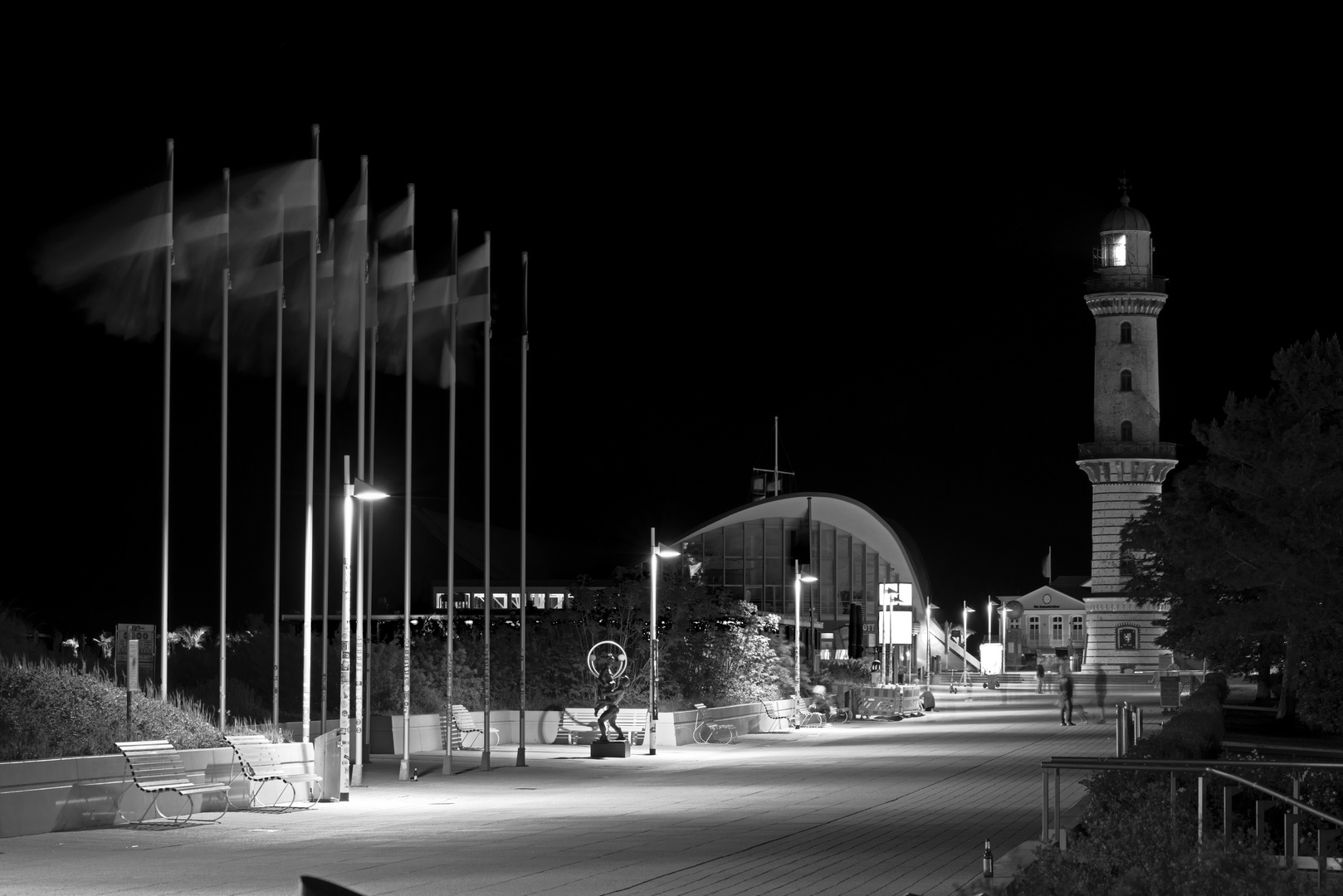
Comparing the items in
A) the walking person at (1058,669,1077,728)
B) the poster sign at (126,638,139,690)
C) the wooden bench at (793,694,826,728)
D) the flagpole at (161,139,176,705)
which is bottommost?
the wooden bench at (793,694,826,728)

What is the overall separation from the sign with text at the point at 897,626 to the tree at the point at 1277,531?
11337mm

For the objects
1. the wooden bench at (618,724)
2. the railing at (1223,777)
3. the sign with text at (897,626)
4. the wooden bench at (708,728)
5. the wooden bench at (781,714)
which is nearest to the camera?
the railing at (1223,777)

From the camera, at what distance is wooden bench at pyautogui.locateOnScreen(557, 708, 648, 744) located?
3703cm

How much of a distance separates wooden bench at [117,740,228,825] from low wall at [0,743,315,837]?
139 millimetres

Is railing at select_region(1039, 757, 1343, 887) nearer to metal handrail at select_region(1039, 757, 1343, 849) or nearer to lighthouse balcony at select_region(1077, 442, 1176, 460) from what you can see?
metal handrail at select_region(1039, 757, 1343, 849)

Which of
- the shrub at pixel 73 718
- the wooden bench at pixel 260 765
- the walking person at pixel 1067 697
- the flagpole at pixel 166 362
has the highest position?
the flagpole at pixel 166 362

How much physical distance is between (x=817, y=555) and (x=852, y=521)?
114 inches

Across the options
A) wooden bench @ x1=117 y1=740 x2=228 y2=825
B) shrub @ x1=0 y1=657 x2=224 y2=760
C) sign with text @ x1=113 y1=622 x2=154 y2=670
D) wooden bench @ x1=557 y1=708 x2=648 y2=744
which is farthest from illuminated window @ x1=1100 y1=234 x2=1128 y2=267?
wooden bench @ x1=117 y1=740 x2=228 y2=825

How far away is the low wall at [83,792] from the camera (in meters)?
18.8

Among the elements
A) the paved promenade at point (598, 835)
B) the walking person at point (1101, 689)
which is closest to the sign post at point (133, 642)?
the paved promenade at point (598, 835)

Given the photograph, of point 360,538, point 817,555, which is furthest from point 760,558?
point 360,538

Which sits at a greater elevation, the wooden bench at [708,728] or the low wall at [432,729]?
the low wall at [432,729]

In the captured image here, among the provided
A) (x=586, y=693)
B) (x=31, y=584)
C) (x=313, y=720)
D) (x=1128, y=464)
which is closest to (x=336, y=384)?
(x=313, y=720)

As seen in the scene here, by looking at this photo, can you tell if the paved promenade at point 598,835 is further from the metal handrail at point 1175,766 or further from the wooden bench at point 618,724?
the wooden bench at point 618,724
